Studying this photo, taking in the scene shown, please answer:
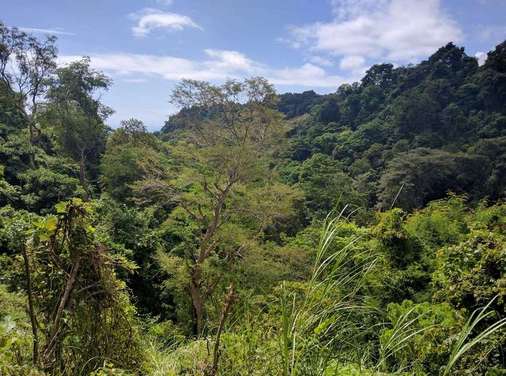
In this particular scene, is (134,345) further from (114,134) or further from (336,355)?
(114,134)

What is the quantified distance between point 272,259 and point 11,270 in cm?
752

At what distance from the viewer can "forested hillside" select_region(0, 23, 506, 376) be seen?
5.42 ft

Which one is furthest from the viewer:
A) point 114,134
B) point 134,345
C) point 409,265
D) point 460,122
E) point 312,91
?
point 312,91

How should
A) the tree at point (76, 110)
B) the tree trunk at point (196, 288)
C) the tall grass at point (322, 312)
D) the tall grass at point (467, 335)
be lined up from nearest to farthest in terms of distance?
the tall grass at point (467, 335) → the tall grass at point (322, 312) → the tree trunk at point (196, 288) → the tree at point (76, 110)

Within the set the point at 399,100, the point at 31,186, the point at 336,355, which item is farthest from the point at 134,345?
the point at 399,100

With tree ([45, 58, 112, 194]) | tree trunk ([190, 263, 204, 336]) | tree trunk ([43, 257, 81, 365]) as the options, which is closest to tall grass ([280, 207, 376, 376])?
tree trunk ([43, 257, 81, 365])

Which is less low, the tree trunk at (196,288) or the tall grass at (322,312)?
the tall grass at (322,312)

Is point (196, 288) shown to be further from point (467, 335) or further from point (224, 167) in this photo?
point (467, 335)

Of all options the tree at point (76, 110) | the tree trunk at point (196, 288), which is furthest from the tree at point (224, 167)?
the tree at point (76, 110)

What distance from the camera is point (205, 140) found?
9.50 meters

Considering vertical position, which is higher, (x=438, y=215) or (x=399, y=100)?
(x=399, y=100)

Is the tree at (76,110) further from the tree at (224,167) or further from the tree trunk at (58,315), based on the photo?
the tree trunk at (58,315)

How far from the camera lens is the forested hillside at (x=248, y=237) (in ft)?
5.42

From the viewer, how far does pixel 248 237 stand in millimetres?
9734
